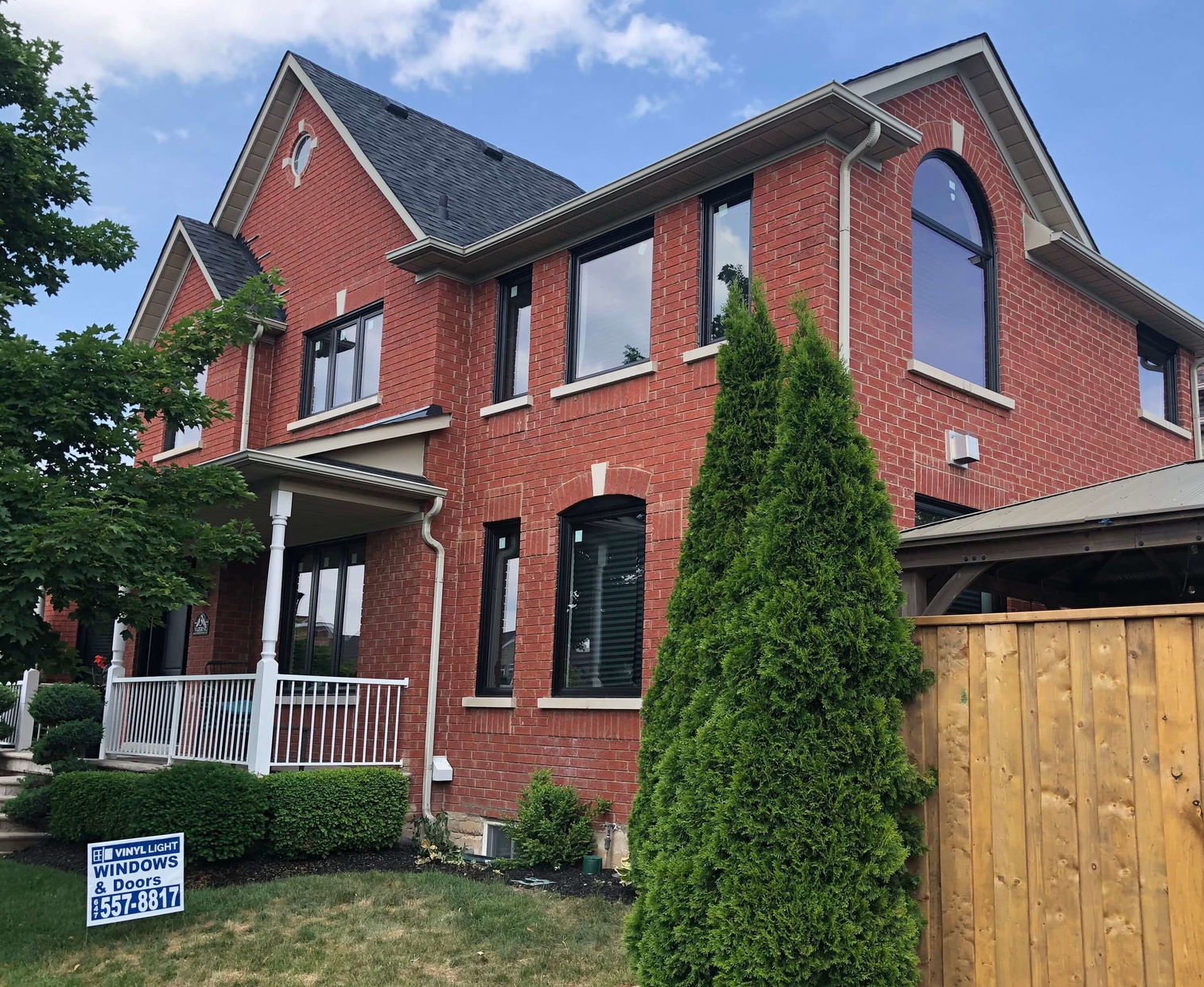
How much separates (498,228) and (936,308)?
6.00 m

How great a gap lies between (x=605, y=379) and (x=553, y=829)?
13.7 feet

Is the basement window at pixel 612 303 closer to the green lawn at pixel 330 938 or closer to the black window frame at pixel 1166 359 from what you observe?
the green lawn at pixel 330 938

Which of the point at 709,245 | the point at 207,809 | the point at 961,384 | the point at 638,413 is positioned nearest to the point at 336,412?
the point at 638,413

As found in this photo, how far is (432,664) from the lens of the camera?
39.5ft

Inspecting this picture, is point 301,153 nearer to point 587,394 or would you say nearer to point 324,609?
point 324,609

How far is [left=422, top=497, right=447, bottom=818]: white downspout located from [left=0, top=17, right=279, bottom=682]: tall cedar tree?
2651 mm

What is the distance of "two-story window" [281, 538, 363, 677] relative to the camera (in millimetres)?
13125

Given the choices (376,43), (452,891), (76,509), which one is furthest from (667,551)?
(376,43)

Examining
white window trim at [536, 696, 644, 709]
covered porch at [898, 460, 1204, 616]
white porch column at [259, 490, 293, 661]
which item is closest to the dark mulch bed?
white window trim at [536, 696, 644, 709]

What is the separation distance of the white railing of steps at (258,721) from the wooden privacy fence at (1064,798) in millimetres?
6676

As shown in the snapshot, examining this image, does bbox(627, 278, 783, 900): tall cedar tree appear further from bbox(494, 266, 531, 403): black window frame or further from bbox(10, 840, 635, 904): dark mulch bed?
bbox(494, 266, 531, 403): black window frame

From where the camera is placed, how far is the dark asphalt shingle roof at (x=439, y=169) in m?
13.9

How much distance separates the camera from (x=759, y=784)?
5.34 m

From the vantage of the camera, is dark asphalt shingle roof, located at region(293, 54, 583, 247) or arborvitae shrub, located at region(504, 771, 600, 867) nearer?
arborvitae shrub, located at region(504, 771, 600, 867)
